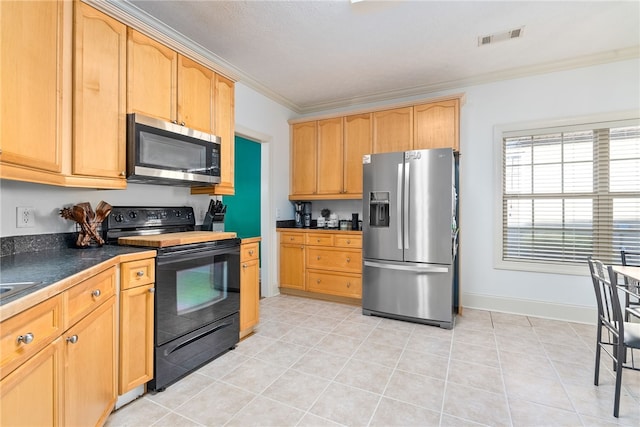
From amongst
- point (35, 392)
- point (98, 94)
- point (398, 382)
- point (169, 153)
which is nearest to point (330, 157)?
point (169, 153)

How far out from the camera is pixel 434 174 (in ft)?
9.87

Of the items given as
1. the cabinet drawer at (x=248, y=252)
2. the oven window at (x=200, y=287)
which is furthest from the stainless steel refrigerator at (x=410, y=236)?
the oven window at (x=200, y=287)

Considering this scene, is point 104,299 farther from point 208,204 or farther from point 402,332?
point 402,332

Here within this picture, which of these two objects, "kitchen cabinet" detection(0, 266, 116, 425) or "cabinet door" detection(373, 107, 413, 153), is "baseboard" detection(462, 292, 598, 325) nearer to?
"cabinet door" detection(373, 107, 413, 153)

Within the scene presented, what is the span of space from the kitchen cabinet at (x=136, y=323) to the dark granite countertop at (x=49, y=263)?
0.14 m

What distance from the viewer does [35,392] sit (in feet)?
3.28

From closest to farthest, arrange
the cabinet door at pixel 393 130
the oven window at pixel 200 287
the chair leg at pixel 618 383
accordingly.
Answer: the chair leg at pixel 618 383 → the oven window at pixel 200 287 → the cabinet door at pixel 393 130

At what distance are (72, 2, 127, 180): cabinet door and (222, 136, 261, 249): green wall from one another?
2.86 meters

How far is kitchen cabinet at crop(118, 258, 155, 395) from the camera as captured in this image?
5.62 feet

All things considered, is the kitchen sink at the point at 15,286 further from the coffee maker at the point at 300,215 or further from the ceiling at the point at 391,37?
the coffee maker at the point at 300,215

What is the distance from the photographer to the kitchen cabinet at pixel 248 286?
8.74 ft

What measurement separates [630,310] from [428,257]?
147cm

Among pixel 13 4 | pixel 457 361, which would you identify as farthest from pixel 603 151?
pixel 13 4

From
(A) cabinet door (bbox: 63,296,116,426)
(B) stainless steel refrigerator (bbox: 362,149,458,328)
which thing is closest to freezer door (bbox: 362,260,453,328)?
(B) stainless steel refrigerator (bbox: 362,149,458,328)
